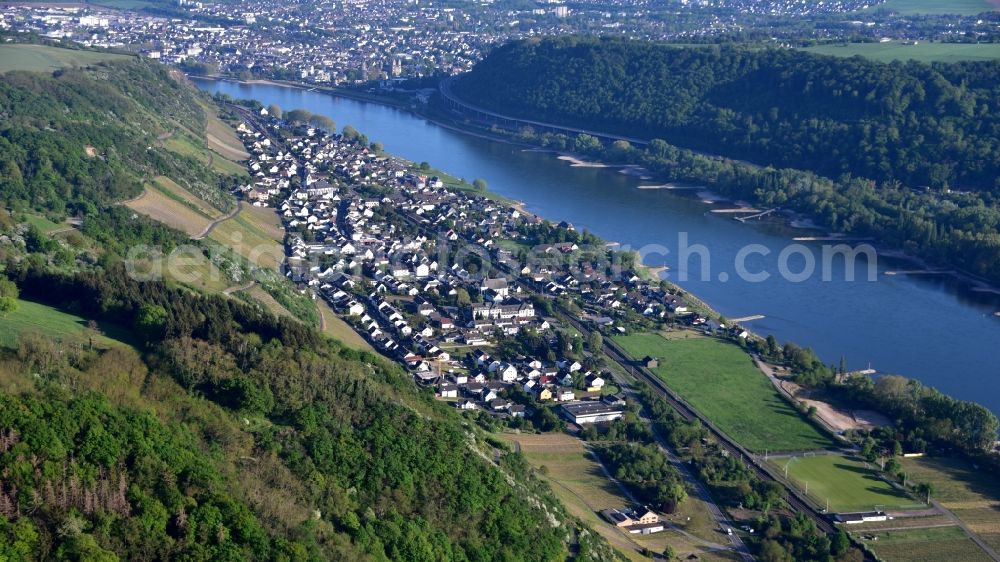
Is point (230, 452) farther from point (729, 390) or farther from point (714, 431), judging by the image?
point (729, 390)

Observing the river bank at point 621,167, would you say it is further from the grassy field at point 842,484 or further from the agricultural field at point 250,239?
the grassy field at point 842,484

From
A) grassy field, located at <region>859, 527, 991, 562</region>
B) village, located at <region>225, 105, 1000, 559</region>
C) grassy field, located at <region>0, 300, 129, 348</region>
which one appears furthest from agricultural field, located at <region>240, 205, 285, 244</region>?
grassy field, located at <region>859, 527, 991, 562</region>

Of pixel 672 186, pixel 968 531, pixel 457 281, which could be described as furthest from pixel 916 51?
pixel 968 531

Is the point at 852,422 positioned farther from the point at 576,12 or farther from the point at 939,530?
the point at 576,12

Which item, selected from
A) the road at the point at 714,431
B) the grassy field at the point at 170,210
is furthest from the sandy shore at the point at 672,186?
the grassy field at the point at 170,210

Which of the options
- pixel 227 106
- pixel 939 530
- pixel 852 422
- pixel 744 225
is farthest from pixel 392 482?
pixel 227 106

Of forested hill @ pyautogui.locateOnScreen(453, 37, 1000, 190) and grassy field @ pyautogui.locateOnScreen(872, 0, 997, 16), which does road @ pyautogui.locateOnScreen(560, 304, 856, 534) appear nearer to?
forested hill @ pyautogui.locateOnScreen(453, 37, 1000, 190)

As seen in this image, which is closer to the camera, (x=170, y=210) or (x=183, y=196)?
(x=170, y=210)
